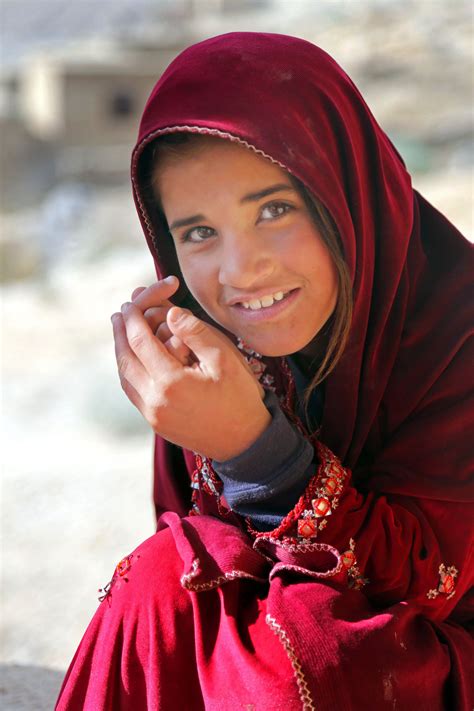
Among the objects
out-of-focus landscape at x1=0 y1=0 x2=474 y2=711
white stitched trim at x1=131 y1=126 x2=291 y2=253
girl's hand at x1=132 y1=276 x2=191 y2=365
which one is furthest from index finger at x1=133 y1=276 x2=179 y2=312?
out-of-focus landscape at x1=0 y1=0 x2=474 y2=711

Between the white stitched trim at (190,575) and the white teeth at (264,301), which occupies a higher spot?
the white teeth at (264,301)

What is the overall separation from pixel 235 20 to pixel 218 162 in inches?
1116

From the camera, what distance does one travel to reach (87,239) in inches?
521

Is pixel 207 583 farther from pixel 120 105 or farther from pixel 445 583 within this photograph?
pixel 120 105

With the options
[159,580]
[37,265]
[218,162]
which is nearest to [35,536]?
[159,580]

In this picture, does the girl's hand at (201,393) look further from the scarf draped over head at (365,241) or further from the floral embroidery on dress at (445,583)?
the floral embroidery on dress at (445,583)

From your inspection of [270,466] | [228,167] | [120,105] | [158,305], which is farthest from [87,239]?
[270,466]

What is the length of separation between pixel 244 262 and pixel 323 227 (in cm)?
17

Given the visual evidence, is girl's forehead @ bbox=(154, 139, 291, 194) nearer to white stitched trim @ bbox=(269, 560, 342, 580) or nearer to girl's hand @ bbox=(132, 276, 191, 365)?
girl's hand @ bbox=(132, 276, 191, 365)

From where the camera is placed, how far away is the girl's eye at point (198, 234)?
61.1 inches

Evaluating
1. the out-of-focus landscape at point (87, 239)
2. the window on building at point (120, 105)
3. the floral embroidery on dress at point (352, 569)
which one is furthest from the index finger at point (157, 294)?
→ the window on building at point (120, 105)

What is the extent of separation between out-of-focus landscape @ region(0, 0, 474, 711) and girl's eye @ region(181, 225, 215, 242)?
118 centimetres

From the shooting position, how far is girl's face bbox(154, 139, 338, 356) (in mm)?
1487

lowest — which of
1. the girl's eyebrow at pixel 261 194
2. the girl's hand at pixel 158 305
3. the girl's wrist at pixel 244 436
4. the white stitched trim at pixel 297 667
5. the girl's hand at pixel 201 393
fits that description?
the white stitched trim at pixel 297 667
